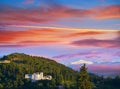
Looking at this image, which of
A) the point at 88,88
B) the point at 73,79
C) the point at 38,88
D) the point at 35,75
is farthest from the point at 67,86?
the point at 88,88

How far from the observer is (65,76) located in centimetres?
19238

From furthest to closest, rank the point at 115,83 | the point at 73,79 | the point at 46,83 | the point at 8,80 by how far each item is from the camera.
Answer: the point at 8,80 → the point at 73,79 → the point at 46,83 → the point at 115,83

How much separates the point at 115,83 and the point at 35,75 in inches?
2369

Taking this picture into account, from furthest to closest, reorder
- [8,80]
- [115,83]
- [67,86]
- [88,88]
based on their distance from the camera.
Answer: [8,80]
[67,86]
[115,83]
[88,88]

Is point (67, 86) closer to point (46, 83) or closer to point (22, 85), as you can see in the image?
point (46, 83)

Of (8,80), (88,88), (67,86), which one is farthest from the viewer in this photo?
(8,80)

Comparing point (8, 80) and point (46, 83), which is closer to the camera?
point (46, 83)

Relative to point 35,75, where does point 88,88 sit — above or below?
below

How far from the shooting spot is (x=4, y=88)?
574ft

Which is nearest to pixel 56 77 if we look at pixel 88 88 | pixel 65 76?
pixel 65 76

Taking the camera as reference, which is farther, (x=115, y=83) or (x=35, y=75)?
(x=35, y=75)

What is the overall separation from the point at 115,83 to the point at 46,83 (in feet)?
112

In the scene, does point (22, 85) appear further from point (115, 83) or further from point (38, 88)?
point (115, 83)

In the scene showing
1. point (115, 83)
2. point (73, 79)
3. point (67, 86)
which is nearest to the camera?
point (115, 83)
